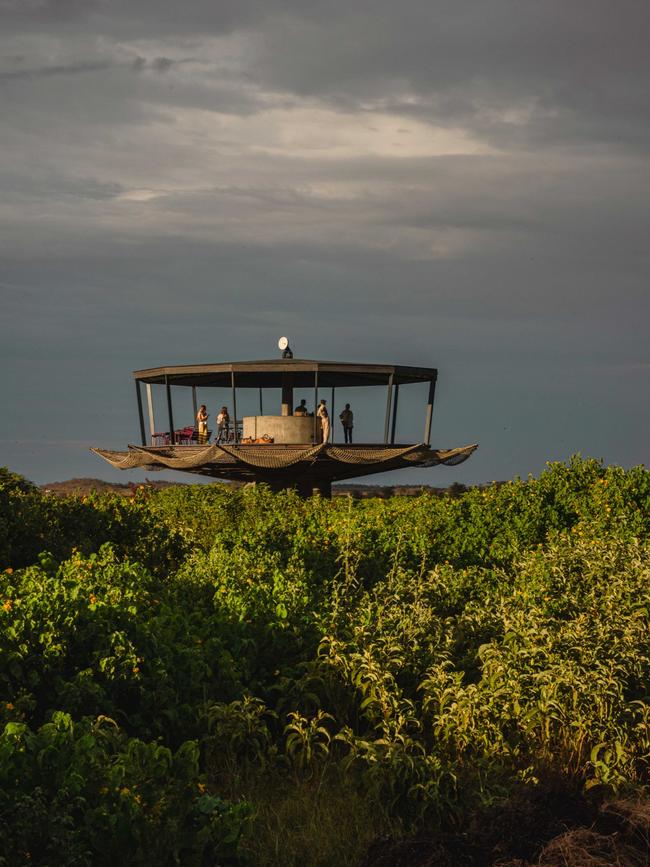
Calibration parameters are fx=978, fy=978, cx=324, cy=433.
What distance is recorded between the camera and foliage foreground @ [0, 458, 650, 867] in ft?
15.5

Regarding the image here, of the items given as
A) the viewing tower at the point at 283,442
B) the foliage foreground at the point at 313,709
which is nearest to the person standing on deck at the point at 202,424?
the viewing tower at the point at 283,442

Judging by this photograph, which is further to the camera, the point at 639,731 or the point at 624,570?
the point at 624,570

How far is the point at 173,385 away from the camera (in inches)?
1166

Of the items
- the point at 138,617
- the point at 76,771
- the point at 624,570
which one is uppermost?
the point at 76,771

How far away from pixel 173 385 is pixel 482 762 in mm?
23713

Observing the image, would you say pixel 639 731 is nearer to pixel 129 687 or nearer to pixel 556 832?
pixel 556 832

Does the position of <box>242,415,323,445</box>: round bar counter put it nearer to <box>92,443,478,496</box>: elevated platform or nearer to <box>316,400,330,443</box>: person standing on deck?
<box>316,400,330,443</box>: person standing on deck

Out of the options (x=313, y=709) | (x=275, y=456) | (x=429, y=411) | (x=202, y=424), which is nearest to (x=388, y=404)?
(x=429, y=411)

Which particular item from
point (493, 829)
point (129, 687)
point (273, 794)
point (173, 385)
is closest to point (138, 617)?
point (129, 687)

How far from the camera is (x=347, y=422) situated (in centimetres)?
3036

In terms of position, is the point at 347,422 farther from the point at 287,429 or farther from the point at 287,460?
the point at 287,460

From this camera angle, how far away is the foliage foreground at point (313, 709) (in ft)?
15.5

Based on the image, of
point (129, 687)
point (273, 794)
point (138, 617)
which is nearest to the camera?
point (273, 794)

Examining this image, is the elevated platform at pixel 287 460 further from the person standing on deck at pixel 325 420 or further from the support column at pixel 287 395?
the support column at pixel 287 395
